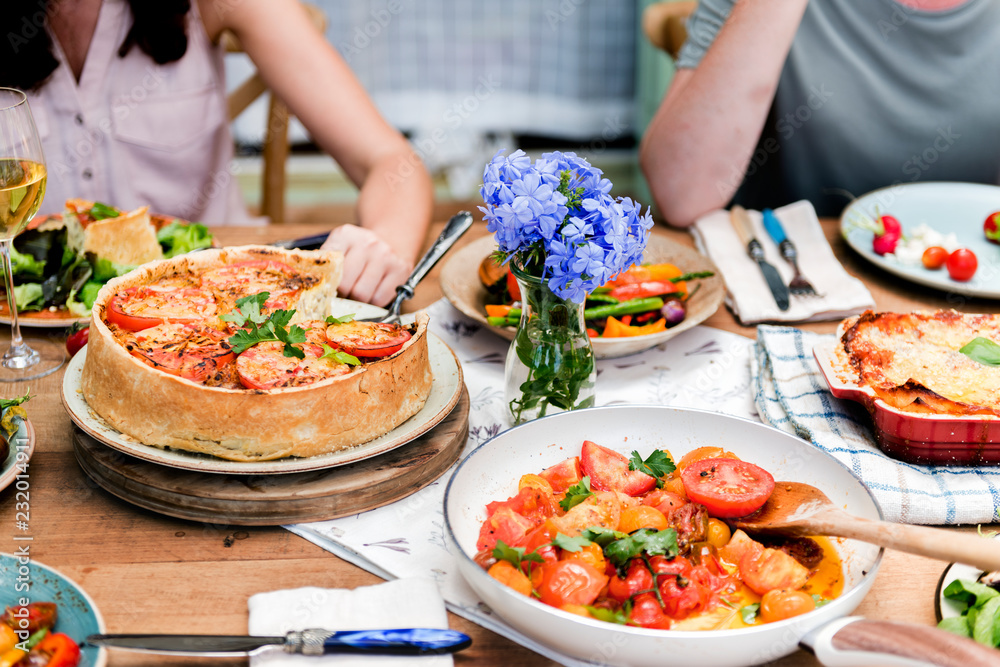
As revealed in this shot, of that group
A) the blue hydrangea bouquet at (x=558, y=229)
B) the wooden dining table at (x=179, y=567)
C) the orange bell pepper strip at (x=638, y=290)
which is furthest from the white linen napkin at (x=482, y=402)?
the blue hydrangea bouquet at (x=558, y=229)

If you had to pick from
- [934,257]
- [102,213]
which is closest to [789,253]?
[934,257]

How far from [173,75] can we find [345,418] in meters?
2.08

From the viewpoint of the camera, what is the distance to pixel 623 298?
1888 millimetres

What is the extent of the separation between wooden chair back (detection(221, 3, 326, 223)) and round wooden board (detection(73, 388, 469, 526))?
6.70ft

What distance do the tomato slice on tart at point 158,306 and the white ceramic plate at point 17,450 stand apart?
0.25m

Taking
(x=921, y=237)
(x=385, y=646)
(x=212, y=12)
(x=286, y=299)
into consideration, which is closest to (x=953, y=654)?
(x=385, y=646)

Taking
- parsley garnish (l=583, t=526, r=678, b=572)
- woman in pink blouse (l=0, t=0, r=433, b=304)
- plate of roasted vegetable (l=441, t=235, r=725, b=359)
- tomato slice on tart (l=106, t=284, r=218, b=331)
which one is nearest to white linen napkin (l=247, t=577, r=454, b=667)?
parsley garnish (l=583, t=526, r=678, b=572)

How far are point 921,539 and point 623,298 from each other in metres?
0.97

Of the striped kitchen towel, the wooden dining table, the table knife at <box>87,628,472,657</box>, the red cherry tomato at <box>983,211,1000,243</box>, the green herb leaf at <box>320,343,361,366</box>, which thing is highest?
the red cherry tomato at <box>983,211,1000,243</box>

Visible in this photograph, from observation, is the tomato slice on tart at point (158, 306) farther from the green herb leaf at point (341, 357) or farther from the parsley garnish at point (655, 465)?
the parsley garnish at point (655, 465)

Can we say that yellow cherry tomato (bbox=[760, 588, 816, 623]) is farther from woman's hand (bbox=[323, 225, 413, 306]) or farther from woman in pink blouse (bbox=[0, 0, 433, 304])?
woman in pink blouse (bbox=[0, 0, 433, 304])

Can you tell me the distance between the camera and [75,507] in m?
1.35

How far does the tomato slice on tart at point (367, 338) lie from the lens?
4.73 ft

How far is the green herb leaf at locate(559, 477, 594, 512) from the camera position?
47.7 inches
